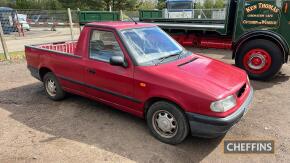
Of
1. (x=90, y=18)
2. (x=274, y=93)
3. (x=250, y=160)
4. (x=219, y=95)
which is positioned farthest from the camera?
(x=90, y=18)

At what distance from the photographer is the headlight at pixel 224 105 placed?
301 cm

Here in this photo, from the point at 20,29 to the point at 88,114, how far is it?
1999cm

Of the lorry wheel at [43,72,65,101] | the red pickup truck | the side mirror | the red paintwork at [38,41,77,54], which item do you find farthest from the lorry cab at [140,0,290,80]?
the lorry wheel at [43,72,65,101]

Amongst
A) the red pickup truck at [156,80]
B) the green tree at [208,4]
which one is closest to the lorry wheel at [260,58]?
the red pickup truck at [156,80]

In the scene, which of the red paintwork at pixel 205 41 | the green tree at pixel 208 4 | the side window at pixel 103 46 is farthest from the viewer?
the green tree at pixel 208 4

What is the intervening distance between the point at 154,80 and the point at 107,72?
92cm

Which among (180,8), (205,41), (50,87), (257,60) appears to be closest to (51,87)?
(50,87)

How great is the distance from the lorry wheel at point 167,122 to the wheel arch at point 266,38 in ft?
13.5

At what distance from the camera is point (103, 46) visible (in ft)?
13.7

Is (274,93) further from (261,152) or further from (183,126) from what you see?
(183,126)

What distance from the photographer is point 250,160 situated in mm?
3270

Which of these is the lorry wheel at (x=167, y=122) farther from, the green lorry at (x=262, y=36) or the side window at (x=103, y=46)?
the green lorry at (x=262, y=36)

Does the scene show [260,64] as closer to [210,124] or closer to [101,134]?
[210,124]

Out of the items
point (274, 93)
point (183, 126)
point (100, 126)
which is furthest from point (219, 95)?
point (274, 93)
